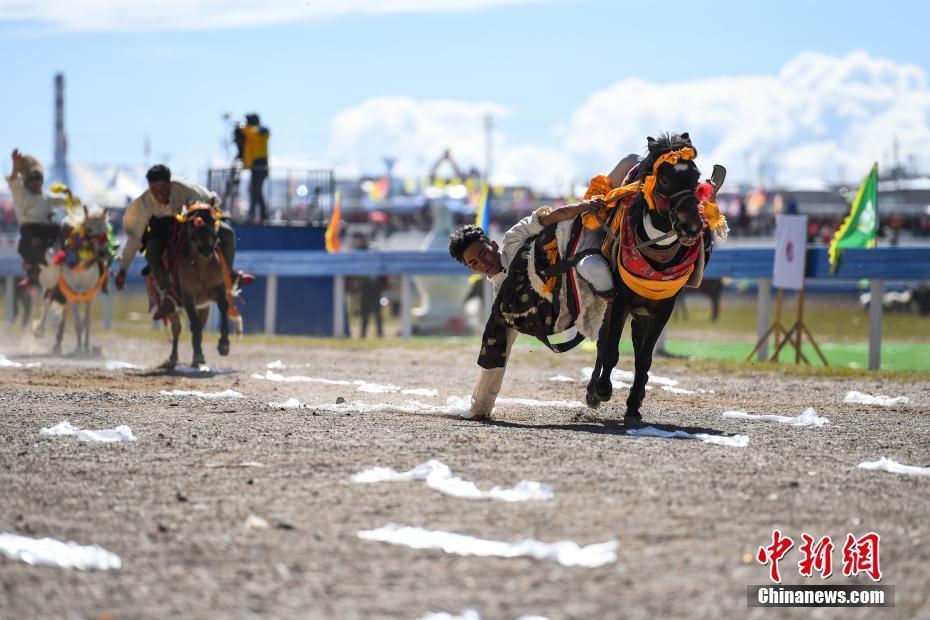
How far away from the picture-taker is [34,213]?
64.0ft

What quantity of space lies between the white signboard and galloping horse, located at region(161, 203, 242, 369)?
663cm

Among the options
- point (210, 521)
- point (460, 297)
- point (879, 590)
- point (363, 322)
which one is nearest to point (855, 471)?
point (879, 590)

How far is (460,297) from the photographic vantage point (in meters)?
28.2

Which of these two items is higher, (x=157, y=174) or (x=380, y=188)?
(x=380, y=188)

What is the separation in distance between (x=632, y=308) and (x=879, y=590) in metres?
4.79

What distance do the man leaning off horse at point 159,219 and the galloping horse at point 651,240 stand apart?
6.70 m

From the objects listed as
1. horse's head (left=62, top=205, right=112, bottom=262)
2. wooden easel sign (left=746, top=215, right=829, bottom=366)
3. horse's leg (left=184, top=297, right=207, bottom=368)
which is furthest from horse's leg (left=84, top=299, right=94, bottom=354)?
wooden easel sign (left=746, top=215, right=829, bottom=366)

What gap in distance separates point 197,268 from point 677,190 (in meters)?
7.62

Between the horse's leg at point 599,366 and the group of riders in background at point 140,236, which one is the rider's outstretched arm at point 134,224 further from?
the horse's leg at point 599,366

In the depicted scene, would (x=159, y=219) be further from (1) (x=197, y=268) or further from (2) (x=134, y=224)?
(1) (x=197, y=268)

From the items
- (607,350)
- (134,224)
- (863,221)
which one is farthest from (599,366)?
(863,221)

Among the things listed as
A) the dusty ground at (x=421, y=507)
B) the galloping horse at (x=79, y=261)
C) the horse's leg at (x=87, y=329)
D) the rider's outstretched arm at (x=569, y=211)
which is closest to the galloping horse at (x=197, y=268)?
the horse's leg at (x=87, y=329)

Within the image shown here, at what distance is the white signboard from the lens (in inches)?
655

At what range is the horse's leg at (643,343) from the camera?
9.42 m
